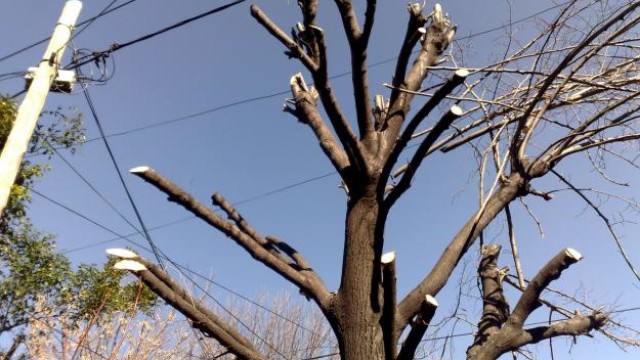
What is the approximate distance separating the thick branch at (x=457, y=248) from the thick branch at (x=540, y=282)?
36 centimetres

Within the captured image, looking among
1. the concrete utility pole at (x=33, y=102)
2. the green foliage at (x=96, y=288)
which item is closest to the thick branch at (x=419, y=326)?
the concrete utility pole at (x=33, y=102)

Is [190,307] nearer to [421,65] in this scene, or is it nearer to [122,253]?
[122,253]

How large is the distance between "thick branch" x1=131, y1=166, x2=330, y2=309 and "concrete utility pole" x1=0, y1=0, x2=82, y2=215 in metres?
1.59

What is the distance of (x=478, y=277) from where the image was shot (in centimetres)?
332

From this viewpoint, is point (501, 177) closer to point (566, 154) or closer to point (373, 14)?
point (566, 154)

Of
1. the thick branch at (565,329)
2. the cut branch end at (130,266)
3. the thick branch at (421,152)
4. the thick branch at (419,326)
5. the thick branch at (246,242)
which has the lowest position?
the thick branch at (419,326)

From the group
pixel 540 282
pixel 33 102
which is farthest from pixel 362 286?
pixel 33 102

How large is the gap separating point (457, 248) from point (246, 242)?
1.05 meters

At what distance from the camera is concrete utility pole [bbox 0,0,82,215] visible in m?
3.45

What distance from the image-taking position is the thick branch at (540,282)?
245 cm

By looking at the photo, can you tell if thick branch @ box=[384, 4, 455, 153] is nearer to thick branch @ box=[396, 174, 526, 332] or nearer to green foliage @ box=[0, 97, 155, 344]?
thick branch @ box=[396, 174, 526, 332]

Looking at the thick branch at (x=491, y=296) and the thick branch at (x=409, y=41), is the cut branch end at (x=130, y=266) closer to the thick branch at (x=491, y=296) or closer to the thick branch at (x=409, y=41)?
the thick branch at (x=409, y=41)

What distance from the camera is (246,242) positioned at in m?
2.52

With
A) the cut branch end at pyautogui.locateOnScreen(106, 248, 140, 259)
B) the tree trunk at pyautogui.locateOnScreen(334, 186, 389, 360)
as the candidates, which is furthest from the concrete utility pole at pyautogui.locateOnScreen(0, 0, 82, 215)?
the tree trunk at pyautogui.locateOnScreen(334, 186, 389, 360)
